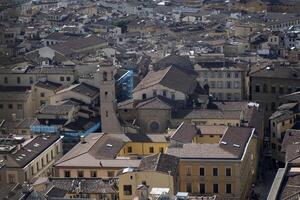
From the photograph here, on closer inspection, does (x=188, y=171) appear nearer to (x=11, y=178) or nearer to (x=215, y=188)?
(x=215, y=188)

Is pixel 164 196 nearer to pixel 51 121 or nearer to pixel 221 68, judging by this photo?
pixel 51 121

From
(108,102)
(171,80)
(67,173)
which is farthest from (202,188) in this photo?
(171,80)

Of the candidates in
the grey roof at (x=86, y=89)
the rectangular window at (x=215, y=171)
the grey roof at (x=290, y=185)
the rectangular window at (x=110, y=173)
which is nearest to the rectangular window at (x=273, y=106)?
the grey roof at (x=86, y=89)

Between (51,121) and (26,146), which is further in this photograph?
(51,121)

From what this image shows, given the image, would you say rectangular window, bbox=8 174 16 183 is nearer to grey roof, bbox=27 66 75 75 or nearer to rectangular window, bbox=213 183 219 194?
rectangular window, bbox=213 183 219 194

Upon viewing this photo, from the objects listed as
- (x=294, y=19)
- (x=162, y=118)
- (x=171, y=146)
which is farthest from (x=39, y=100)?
(x=294, y=19)

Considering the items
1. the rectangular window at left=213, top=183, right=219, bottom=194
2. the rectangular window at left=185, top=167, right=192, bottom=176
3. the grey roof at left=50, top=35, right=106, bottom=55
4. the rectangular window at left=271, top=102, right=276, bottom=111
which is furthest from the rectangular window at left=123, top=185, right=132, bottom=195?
the grey roof at left=50, top=35, right=106, bottom=55
